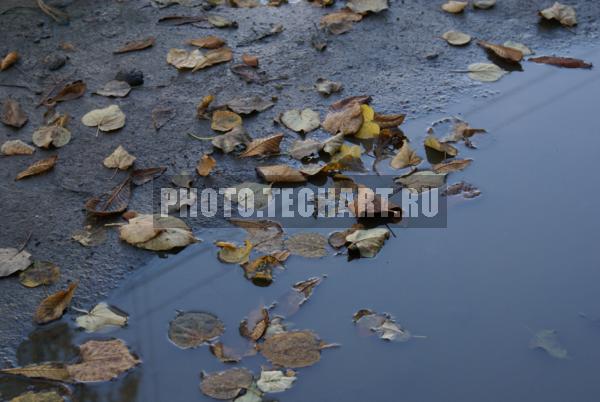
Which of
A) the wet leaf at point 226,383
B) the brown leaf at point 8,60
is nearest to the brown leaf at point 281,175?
the wet leaf at point 226,383

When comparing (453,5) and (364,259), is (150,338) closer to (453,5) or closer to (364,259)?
(364,259)

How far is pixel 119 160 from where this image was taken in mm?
3219

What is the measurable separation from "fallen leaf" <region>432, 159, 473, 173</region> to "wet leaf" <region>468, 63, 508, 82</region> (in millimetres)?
640

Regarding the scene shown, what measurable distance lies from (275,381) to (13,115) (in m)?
1.86

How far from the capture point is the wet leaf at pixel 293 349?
240cm

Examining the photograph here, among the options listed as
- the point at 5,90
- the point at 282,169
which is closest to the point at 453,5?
the point at 282,169

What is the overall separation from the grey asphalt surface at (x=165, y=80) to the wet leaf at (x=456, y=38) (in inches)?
1.4

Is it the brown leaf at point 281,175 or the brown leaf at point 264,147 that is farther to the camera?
the brown leaf at point 264,147

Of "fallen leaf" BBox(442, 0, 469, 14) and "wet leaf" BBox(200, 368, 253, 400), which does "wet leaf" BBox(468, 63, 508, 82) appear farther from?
"wet leaf" BBox(200, 368, 253, 400)

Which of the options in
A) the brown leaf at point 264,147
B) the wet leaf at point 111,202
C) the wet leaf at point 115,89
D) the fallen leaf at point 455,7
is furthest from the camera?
the fallen leaf at point 455,7

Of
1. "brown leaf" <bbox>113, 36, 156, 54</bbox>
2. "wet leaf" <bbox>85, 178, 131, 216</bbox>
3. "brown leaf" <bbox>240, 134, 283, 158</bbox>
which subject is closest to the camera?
"wet leaf" <bbox>85, 178, 131, 216</bbox>

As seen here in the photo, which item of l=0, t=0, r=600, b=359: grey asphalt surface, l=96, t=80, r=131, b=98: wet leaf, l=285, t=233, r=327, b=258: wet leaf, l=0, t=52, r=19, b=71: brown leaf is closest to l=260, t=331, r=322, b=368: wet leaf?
l=285, t=233, r=327, b=258: wet leaf

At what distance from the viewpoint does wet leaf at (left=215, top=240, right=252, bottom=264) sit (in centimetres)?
277

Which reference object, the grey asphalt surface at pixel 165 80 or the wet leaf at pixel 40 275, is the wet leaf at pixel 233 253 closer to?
the grey asphalt surface at pixel 165 80
